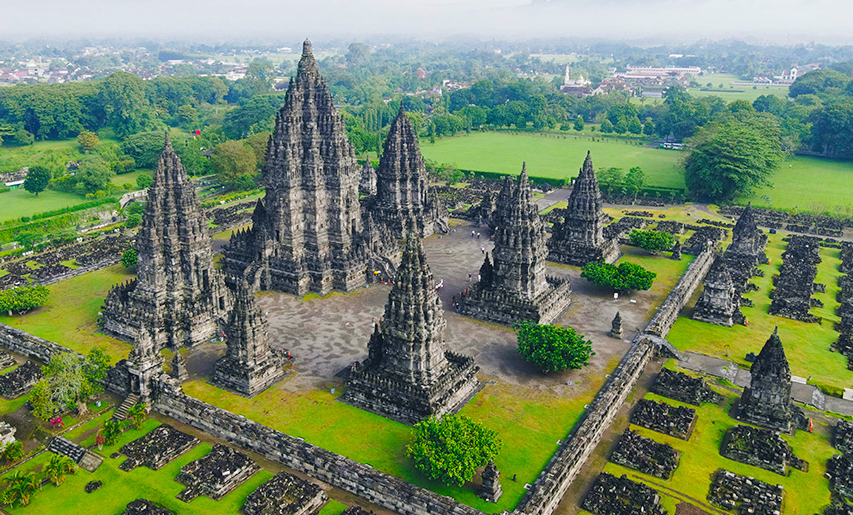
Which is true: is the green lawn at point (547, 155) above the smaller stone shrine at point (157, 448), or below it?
above

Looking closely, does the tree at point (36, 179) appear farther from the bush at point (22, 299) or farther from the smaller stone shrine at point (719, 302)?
the smaller stone shrine at point (719, 302)

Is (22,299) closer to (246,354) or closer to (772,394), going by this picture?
(246,354)

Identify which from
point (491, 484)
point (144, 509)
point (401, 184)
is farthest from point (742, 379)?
point (401, 184)

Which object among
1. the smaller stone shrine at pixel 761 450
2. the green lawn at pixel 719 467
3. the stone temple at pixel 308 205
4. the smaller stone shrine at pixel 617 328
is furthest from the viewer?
the stone temple at pixel 308 205

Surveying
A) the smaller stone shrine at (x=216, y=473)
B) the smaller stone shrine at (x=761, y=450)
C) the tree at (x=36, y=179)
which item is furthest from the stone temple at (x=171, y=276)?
the tree at (x=36, y=179)

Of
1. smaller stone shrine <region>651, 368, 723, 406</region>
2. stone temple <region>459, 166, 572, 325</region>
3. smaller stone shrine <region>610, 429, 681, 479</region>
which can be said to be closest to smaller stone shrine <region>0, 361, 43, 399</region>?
stone temple <region>459, 166, 572, 325</region>

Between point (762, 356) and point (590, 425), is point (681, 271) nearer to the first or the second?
point (762, 356)
